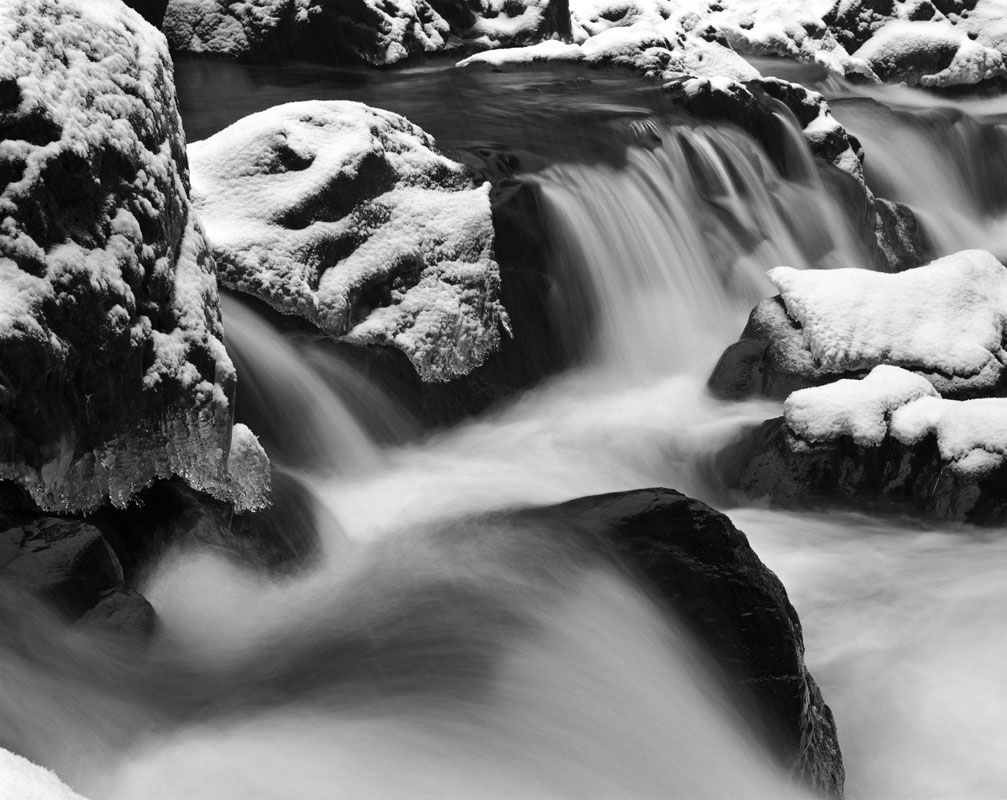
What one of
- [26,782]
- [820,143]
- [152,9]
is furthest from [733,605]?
[152,9]

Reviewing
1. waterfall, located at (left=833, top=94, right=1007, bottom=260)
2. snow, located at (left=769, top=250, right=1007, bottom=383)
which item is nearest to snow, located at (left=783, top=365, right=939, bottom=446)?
snow, located at (left=769, top=250, right=1007, bottom=383)

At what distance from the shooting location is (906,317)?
7246 millimetres

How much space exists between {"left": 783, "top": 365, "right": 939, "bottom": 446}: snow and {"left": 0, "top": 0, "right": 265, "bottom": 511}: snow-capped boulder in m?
3.16

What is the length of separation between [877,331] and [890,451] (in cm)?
118

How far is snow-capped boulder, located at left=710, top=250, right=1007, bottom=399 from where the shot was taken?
7.01 meters

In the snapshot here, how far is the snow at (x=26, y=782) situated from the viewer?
2.44 meters

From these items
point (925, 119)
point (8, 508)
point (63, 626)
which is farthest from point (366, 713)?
point (925, 119)

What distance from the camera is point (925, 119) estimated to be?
46.0 ft

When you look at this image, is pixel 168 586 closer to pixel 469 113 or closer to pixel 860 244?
pixel 469 113

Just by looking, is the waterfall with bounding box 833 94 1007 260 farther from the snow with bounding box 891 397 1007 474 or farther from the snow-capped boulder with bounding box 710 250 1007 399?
the snow with bounding box 891 397 1007 474

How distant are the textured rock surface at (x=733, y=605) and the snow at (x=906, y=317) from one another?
9.39 feet

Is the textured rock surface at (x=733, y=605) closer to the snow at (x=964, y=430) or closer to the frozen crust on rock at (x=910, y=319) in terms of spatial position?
the snow at (x=964, y=430)

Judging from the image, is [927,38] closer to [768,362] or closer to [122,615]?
[768,362]

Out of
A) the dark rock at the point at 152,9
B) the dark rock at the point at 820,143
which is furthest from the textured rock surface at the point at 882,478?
the dark rock at the point at 152,9
